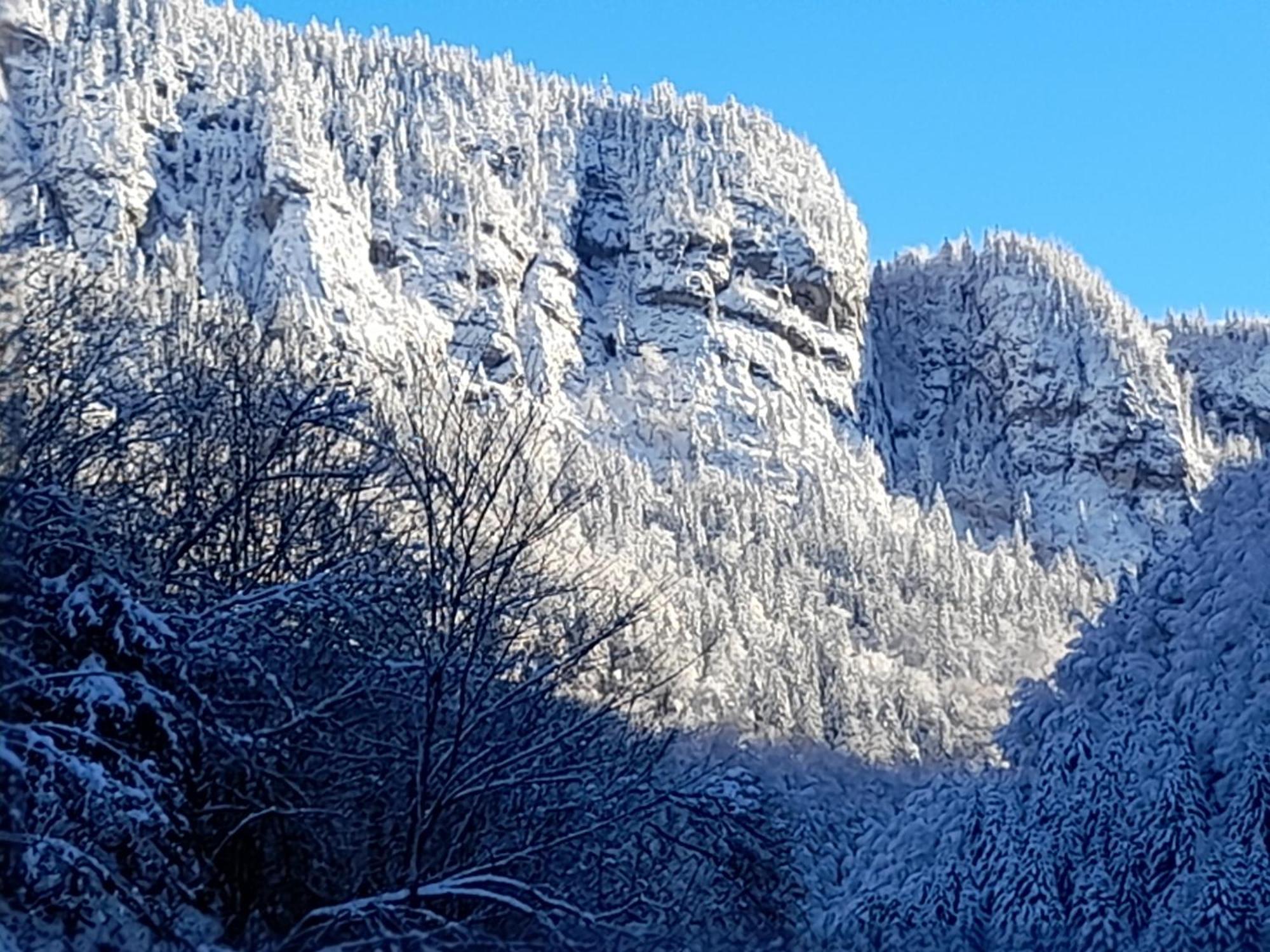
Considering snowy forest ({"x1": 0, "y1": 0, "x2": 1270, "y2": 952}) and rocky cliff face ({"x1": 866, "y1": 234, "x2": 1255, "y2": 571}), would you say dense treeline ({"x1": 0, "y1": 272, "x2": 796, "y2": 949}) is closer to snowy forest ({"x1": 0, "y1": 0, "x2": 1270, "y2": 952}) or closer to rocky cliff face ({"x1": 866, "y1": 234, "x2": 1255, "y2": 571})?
snowy forest ({"x1": 0, "y1": 0, "x2": 1270, "y2": 952})

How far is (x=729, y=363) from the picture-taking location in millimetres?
120000

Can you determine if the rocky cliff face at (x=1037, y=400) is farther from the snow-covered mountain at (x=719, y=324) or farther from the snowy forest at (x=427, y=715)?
the snowy forest at (x=427, y=715)

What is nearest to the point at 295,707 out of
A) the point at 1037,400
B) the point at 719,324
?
the point at 719,324

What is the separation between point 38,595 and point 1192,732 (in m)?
9.70

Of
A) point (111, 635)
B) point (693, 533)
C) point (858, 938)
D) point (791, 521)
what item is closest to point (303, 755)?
point (111, 635)

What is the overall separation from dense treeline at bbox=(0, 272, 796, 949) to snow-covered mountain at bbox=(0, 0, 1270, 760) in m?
38.8

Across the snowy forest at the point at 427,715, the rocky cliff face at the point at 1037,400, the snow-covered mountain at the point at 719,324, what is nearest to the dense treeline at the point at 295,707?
the snowy forest at the point at 427,715

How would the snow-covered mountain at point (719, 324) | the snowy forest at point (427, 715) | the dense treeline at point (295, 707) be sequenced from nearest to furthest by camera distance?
the dense treeline at point (295, 707)
the snowy forest at point (427, 715)
the snow-covered mountain at point (719, 324)

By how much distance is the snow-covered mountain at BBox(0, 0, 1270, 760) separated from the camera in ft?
252

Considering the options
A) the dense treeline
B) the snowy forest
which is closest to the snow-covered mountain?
the snowy forest

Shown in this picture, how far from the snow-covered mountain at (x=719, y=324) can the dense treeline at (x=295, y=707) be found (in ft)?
127

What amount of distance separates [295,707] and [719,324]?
4558 inches

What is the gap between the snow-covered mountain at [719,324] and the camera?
252 feet

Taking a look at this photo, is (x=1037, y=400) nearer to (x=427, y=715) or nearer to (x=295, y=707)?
(x=427, y=715)
